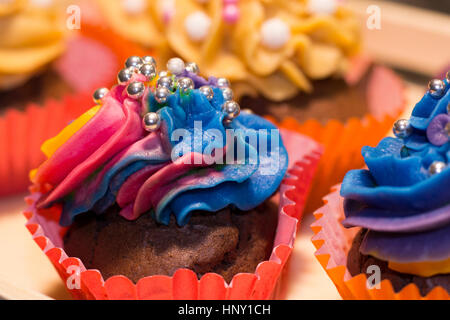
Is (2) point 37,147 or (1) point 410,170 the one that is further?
(2) point 37,147

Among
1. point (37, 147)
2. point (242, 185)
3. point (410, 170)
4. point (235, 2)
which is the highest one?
point (235, 2)

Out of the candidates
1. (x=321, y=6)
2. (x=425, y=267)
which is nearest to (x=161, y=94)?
(x=425, y=267)

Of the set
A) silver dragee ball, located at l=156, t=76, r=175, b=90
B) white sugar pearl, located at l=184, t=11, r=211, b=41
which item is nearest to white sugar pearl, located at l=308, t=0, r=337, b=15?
white sugar pearl, located at l=184, t=11, r=211, b=41

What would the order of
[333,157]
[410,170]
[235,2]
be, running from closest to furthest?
[410,170], [333,157], [235,2]

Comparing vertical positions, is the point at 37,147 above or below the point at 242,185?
below

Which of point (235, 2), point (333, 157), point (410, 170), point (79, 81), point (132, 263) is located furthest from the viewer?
point (79, 81)

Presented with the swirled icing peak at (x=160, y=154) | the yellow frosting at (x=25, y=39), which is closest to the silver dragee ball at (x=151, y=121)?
the swirled icing peak at (x=160, y=154)
